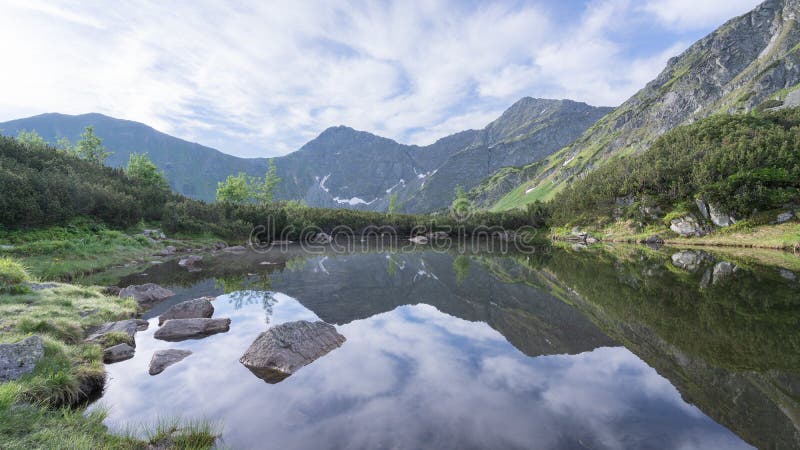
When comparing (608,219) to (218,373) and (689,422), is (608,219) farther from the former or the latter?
(218,373)

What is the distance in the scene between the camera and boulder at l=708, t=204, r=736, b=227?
52312 mm

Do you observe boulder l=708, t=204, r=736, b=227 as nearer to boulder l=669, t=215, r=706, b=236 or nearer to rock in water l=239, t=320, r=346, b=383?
boulder l=669, t=215, r=706, b=236

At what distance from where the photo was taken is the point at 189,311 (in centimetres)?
1588

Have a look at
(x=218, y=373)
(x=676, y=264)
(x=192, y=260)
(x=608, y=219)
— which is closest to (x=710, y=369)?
(x=218, y=373)

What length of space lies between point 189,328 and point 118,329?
2405 mm

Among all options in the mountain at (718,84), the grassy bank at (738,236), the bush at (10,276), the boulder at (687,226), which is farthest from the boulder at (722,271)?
the mountain at (718,84)

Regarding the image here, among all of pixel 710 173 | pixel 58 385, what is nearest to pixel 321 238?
pixel 58 385

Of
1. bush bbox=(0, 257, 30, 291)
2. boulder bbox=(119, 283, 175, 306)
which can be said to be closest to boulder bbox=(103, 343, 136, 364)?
bush bbox=(0, 257, 30, 291)

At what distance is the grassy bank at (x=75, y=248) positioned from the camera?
23484mm

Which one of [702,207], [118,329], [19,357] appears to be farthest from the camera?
[702,207]

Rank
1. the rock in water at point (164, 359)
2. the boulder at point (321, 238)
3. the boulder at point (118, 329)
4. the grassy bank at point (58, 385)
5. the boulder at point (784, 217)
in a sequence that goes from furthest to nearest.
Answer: the boulder at point (321, 238)
the boulder at point (784, 217)
the boulder at point (118, 329)
the rock in water at point (164, 359)
the grassy bank at point (58, 385)

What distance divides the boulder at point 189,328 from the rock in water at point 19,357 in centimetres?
497

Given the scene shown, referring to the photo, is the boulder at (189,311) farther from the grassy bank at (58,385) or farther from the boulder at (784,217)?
the boulder at (784,217)

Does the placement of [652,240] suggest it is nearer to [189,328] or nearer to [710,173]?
[710,173]
